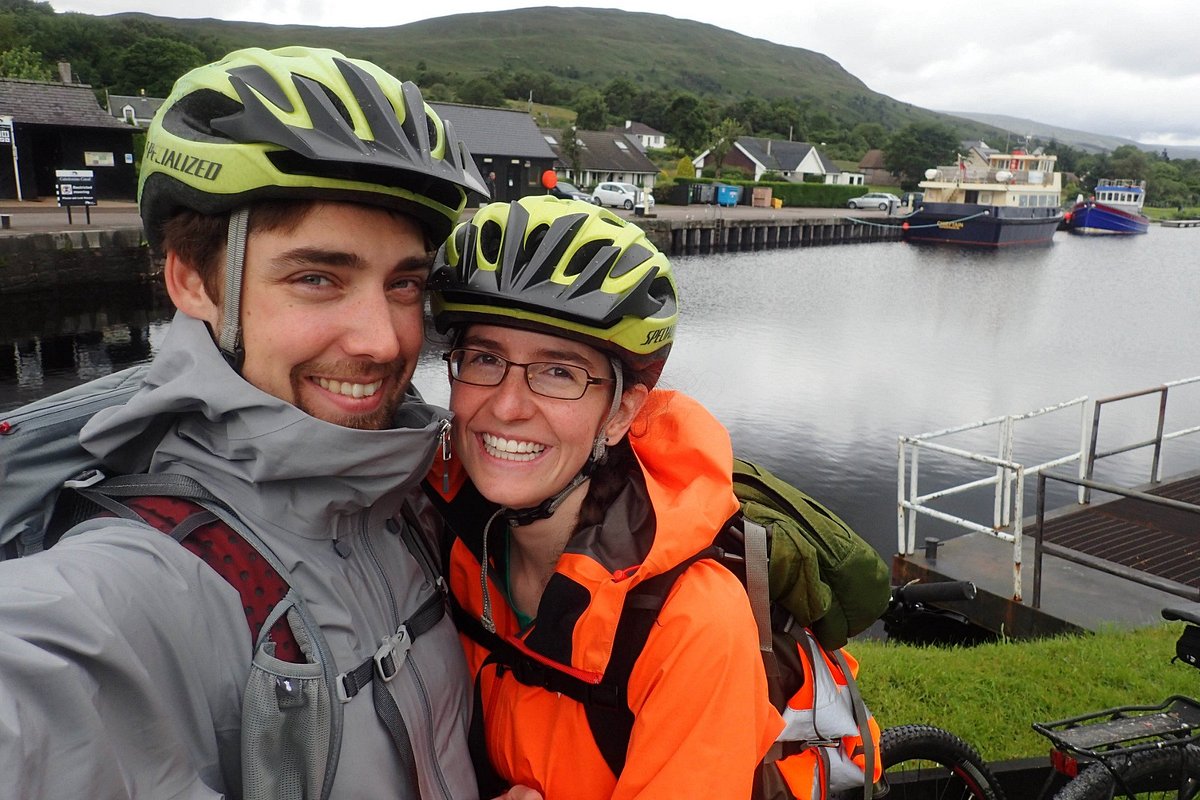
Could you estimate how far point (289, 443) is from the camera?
5.48 ft

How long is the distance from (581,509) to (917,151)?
111874 millimetres

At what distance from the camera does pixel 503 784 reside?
2229mm

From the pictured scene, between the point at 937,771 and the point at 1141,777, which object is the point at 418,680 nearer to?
the point at 937,771

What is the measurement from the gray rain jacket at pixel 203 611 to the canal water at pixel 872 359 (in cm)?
1037

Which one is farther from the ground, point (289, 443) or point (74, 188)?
point (74, 188)

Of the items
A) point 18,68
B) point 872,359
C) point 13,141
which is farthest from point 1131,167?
point 13,141

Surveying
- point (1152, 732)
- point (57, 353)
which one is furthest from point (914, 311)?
point (1152, 732)

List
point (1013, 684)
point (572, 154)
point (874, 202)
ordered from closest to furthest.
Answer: point (1013, 684) → point (572, 154) → point (874, 202)

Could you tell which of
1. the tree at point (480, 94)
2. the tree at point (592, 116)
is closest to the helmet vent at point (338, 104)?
the tree at point (592, 116)

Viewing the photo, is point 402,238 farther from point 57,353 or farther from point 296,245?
point 57,353

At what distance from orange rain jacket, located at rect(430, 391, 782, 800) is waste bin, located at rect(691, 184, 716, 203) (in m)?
67.8

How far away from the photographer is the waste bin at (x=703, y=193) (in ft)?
223

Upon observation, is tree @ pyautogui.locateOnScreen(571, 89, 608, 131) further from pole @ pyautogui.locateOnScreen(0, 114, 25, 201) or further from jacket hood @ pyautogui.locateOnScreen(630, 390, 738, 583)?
jacket hood @ pyautogui.locateOnScreen(630, 390, 738, 583)

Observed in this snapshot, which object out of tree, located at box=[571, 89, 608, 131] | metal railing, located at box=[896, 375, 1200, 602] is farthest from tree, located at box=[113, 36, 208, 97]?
metal railing, located at box=[896, 375, 1200, 602]
